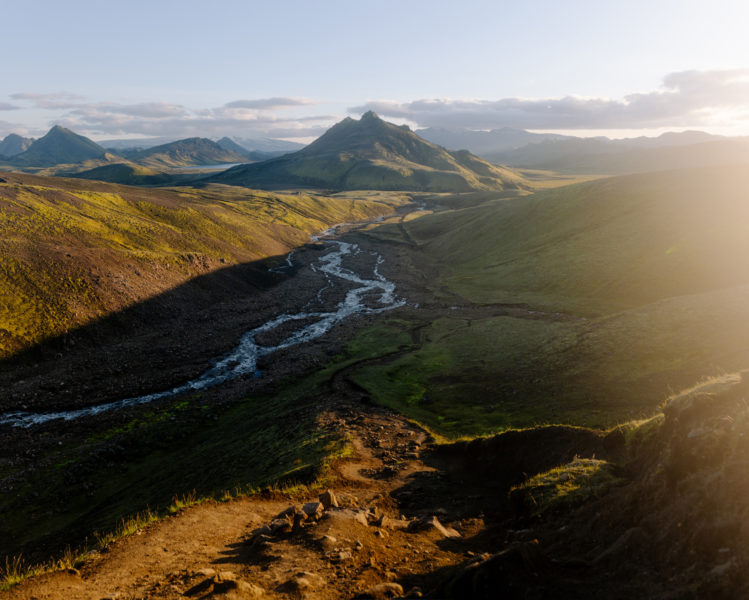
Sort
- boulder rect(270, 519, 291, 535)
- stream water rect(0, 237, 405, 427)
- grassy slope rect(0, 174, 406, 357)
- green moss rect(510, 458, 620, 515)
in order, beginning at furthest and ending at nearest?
grassy slope rect(0, 174, 406, 357)
stream water rect(0, 237, 405, 427)
boulder rect(270, 519, 291, 535)
green moss rect(510, 458, 620, 515)

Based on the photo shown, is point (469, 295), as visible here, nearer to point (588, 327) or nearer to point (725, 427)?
point (588, 327)

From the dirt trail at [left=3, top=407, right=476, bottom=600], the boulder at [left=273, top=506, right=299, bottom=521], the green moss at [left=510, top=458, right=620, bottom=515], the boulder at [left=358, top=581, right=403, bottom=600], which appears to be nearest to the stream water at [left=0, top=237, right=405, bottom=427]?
the dirt trail at [left=3, top=407, right=476, bottom=600]

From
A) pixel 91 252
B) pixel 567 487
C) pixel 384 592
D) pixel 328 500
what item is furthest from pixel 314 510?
pixel 91 252

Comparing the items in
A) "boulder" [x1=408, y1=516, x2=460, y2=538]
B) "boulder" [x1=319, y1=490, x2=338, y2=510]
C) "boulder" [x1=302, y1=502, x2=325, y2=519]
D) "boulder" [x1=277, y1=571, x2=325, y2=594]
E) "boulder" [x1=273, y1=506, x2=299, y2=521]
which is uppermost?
"boulder" [x1=277, y1=571, x2=325, y2=594]

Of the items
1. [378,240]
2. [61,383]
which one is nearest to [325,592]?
[61,383]

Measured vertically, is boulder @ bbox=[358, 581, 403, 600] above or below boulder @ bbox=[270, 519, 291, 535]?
above

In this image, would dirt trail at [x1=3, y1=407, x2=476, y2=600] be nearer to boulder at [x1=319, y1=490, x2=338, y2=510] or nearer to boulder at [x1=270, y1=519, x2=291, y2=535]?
boulder at [x1=270, y1=519, x2=291, y2=535]

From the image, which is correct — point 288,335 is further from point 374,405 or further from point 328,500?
point 328,500
